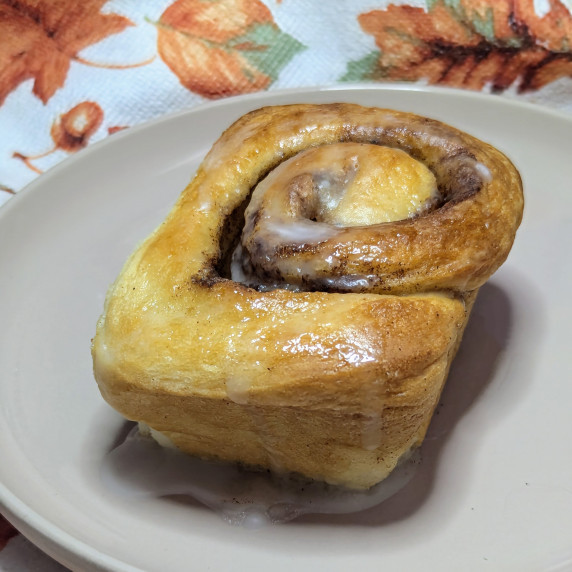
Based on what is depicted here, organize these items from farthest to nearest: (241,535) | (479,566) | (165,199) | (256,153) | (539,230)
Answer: (165,199), (539,230), (256,153), (241,535), (479,566)

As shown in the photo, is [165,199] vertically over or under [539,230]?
over

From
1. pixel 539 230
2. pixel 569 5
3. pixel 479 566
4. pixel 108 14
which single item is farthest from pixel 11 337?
pixel 569 5

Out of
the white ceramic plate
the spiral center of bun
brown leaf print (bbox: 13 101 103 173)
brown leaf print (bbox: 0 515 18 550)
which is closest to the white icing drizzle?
the white ceramic plate

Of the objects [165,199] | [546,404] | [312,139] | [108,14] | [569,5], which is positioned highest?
[108,14]

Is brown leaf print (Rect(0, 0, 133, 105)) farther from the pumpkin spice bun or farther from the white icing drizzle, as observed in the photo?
the white icing drizzle

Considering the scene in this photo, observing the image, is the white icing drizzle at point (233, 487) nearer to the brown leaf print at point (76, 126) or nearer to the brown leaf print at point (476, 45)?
the brown leaf print at point (76, 126)

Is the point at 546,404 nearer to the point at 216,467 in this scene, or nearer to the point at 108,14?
the point at 216,467

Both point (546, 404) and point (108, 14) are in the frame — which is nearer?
point (546, 404)

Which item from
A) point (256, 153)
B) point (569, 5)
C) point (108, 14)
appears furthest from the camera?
point (108, 14)

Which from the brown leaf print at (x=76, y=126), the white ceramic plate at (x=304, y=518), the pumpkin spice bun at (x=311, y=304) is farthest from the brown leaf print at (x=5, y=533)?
the brown leaf print at (x=76, y=126)
